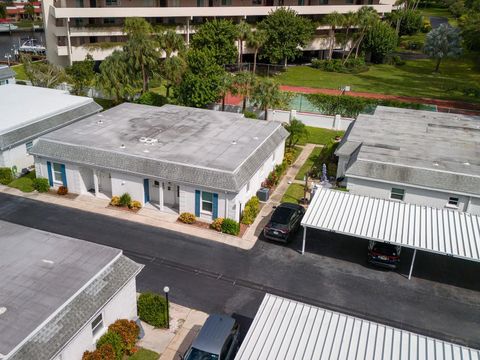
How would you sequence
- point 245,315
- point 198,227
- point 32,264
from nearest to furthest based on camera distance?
1. point 32,264
2. point 245,315
3. point 198,227

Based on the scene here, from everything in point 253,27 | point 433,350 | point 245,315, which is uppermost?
point 253,27

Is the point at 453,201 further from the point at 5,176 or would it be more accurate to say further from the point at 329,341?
the point at 5,176

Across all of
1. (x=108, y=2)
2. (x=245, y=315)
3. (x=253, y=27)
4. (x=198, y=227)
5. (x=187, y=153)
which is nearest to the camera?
(x=245, y=315)

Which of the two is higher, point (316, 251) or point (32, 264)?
point (32, 264)

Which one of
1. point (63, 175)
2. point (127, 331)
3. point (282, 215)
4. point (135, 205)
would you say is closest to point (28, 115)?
point (63, 175)

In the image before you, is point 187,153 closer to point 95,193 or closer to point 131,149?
point 131,149

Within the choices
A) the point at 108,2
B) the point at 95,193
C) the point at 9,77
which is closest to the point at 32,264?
the point at 95,193

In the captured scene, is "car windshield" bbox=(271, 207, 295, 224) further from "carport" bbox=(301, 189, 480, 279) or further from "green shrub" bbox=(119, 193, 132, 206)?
"green shrub" bbox=(119, 193, 132, 206)

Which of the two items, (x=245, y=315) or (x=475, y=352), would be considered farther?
(x=245, y=315)
